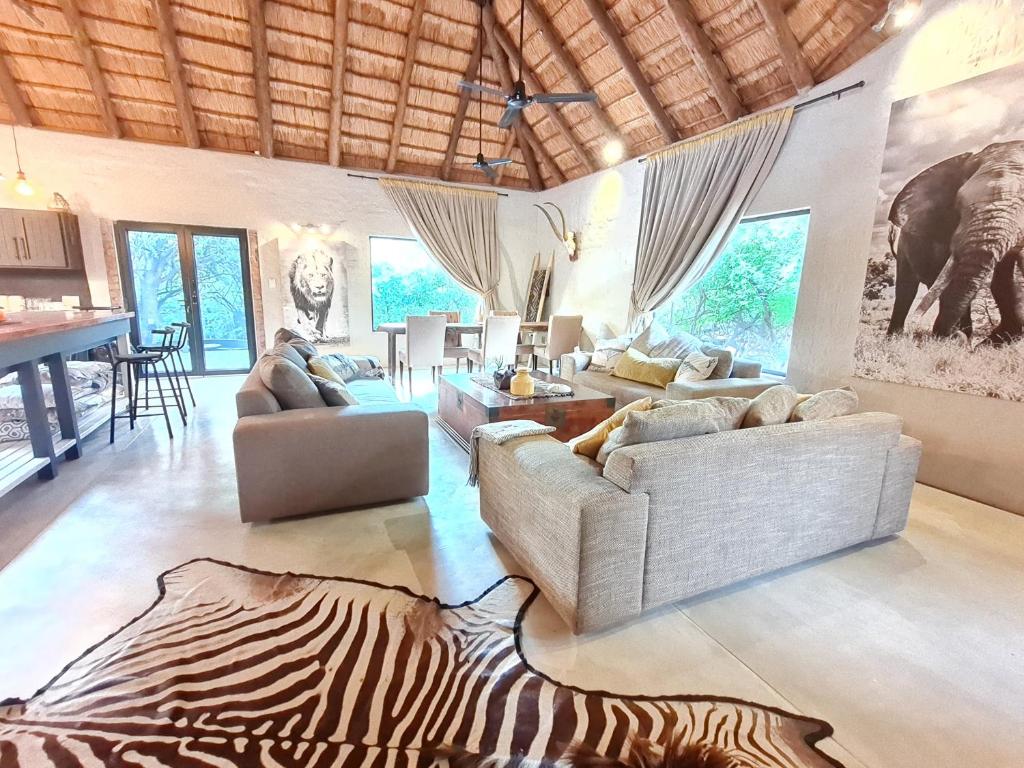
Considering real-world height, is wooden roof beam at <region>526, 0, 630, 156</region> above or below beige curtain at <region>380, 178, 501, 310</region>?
above

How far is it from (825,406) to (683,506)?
91cm

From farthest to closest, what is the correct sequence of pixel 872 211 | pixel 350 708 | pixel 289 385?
pixel 872 211 → pixel 289 385 → pixel 350 708

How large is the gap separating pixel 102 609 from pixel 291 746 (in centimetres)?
109

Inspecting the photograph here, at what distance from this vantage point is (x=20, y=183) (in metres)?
4.73

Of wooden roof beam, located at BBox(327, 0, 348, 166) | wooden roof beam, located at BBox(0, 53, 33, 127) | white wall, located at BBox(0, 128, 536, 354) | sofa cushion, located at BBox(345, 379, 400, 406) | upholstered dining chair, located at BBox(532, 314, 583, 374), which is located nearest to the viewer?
sofa cushion, located at BBox(345, 379, 400, 406)

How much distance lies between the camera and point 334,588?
1920 millimetres

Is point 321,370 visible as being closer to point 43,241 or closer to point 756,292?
point 756,292

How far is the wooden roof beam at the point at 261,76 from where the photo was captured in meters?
4.46

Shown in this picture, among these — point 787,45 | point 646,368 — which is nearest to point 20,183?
point 646,368

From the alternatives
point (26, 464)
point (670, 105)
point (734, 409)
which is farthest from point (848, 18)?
point (26, 464)

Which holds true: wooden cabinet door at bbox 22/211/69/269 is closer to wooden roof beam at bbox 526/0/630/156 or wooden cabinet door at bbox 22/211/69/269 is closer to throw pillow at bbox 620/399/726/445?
wooden roof beam at bbox 526/0/630/156

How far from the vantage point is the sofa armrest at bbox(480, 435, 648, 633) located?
61.2 inches

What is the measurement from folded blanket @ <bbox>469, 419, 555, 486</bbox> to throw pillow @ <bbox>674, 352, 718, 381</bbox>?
213 cm

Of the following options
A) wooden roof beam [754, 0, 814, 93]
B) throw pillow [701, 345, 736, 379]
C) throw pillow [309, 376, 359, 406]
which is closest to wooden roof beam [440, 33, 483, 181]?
wooden roof beam [754, 0, 814, 93]
